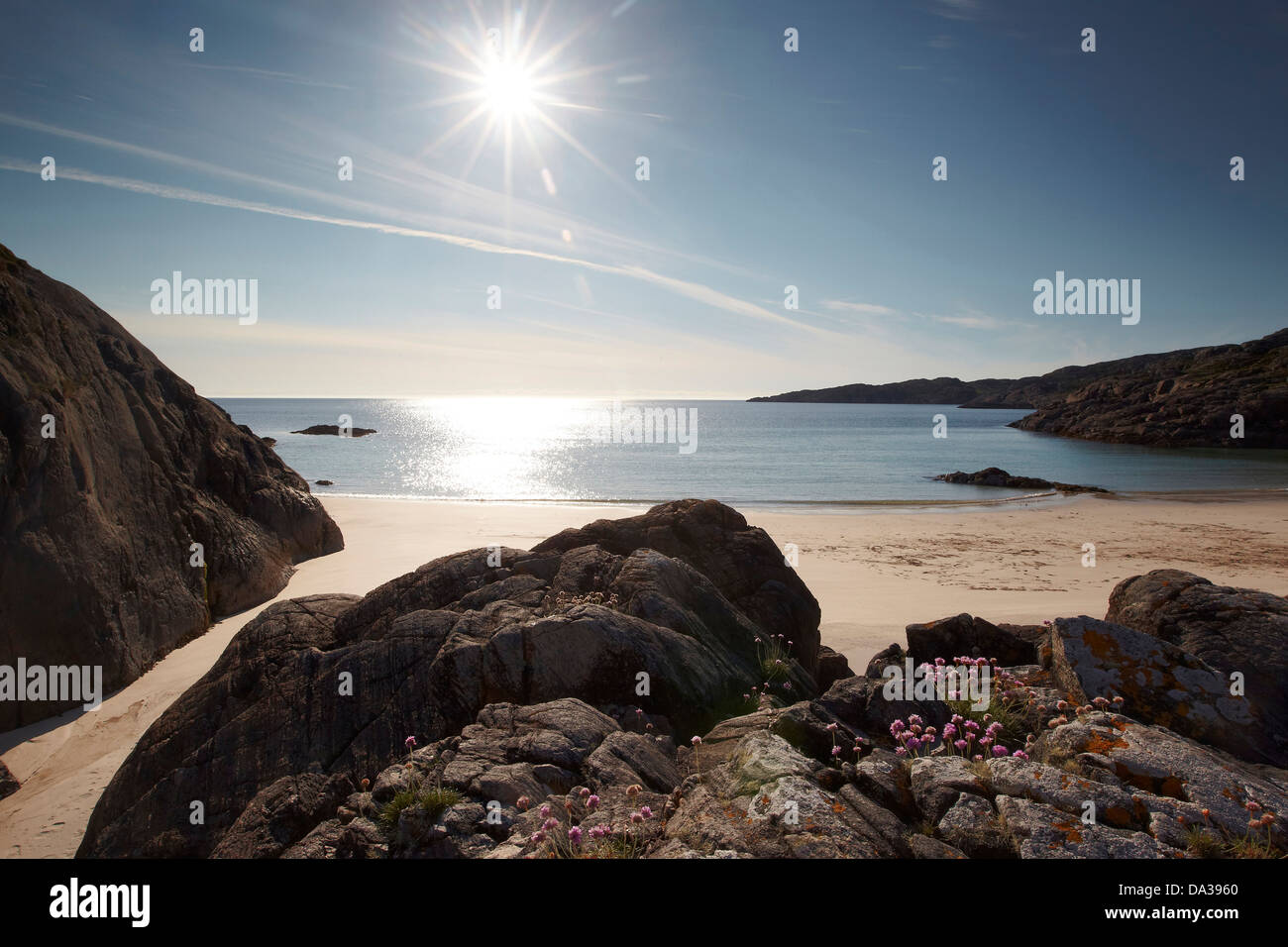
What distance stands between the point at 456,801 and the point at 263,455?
1475 cm

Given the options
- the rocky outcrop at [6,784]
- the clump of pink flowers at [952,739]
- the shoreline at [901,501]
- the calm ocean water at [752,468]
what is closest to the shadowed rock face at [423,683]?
the clump of pink flowers at [952,739]

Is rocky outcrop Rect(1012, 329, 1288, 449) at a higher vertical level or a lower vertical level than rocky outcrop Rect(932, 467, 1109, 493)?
higher

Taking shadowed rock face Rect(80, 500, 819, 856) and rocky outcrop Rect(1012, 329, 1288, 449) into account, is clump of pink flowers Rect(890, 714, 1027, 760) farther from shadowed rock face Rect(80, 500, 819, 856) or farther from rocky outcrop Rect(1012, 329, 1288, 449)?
rocky outcrop Rect(1012, 329, 1288, 449)

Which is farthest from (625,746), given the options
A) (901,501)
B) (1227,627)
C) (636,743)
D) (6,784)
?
(901,501)

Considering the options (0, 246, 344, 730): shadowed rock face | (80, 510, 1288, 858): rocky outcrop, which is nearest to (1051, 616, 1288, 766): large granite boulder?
(80, 510, 1288, 858): rocky outcrop

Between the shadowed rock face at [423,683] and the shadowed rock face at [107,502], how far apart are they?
11.9 ft

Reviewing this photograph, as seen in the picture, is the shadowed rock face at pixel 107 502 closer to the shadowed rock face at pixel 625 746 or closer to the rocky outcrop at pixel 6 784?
the rocky outcrop at pixel 6 784

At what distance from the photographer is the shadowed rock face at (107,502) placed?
847 centimetres

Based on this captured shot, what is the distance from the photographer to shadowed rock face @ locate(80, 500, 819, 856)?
527 cm

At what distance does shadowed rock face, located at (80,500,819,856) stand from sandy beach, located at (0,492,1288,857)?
68.3 inches

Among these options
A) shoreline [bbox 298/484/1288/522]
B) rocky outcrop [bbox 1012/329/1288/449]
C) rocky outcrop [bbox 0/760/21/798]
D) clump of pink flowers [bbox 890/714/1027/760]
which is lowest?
rocky outcrop [bbox 0/760/21/798]

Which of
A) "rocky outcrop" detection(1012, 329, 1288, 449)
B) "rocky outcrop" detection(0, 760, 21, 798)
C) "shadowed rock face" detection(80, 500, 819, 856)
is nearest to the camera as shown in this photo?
"shadowed rock face" detection(80, 500, 819, 856)

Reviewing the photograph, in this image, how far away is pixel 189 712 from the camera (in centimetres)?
632
